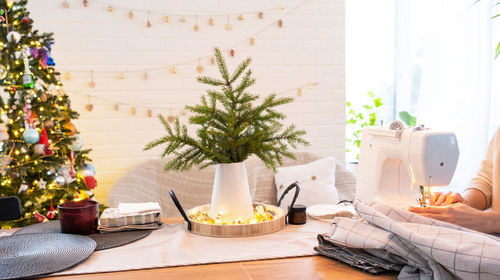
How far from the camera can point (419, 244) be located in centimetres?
105

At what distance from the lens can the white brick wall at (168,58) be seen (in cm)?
326

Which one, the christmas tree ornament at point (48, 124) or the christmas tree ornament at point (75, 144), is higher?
the christmas tree ornament at point (48, 124)

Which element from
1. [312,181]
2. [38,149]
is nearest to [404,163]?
[312,181]

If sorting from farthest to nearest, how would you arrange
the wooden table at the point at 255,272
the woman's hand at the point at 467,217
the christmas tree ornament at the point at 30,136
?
the christmas tree ornament at the point at 30,136, the woman's hand at the point at 467,217, the wooden table at the point at 255,272

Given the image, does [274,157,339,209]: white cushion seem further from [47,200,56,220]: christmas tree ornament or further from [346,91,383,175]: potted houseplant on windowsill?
[47,200,56,220]: christmas tree ornament

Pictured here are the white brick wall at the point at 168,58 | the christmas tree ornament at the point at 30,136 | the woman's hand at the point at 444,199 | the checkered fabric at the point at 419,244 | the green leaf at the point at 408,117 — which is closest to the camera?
the checkered fabric at the point at 419,244

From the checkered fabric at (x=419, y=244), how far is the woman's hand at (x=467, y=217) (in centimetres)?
11

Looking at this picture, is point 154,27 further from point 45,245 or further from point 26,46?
point 45,245

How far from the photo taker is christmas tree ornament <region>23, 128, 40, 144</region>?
102 inches

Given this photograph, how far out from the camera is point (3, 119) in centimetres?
266

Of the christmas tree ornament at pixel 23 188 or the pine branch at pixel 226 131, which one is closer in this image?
the pine branch at pixel 226 131

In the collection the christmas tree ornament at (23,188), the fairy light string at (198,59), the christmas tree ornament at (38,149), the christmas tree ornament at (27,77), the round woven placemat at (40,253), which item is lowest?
the christmas tree ornament at (23,188)

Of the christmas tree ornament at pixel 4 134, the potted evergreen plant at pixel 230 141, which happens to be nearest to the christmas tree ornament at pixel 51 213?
the christmas tree ornament at pixel 4 134

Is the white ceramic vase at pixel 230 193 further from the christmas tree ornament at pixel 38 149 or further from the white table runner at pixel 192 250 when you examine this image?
the christmas tree ornament at pixel 38 149
